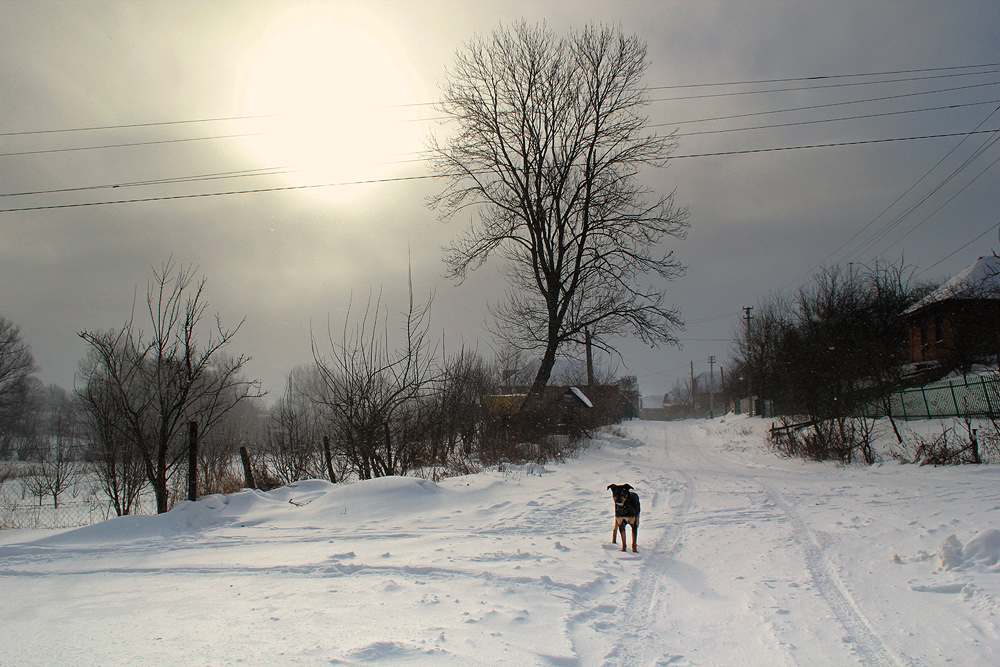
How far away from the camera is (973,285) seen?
26.8 m

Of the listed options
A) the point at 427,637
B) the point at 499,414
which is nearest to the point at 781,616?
the point at 427,637

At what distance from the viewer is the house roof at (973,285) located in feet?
80.7

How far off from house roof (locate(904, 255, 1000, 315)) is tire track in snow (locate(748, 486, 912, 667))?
2500 cm

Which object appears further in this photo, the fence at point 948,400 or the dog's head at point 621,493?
the fence at point 948,400

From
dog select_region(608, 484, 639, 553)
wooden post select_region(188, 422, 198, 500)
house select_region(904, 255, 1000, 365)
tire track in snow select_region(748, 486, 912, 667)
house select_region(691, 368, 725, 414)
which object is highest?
house select_region(904, 255, 1000, 365)

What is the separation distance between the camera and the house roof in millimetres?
24594

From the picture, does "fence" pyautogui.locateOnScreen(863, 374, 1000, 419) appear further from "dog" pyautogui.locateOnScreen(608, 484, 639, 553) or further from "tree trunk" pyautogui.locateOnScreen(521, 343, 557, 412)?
"dog" pyautogui.locateOnScreen(608, 484, 639, 553)

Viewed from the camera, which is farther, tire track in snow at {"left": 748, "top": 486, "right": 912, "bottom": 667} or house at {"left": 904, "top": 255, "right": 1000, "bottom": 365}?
house at {"left": 904, "top": 255, "right": 1000, "bottom": 365}

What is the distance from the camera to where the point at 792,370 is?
20.7m

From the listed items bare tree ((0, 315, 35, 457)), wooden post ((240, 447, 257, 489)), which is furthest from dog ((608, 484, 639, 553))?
bare tree ((0, 315, 35, 457))

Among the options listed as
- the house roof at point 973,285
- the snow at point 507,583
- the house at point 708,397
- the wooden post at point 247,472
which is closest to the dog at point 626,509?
the snow at point 507,583

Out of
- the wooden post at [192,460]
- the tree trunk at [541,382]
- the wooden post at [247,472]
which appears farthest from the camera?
the tree trunk at [541,382]

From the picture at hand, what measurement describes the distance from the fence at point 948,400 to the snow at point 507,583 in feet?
27.4

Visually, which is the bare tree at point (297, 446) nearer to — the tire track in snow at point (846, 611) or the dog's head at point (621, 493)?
the dog's head at point (621, 493)
